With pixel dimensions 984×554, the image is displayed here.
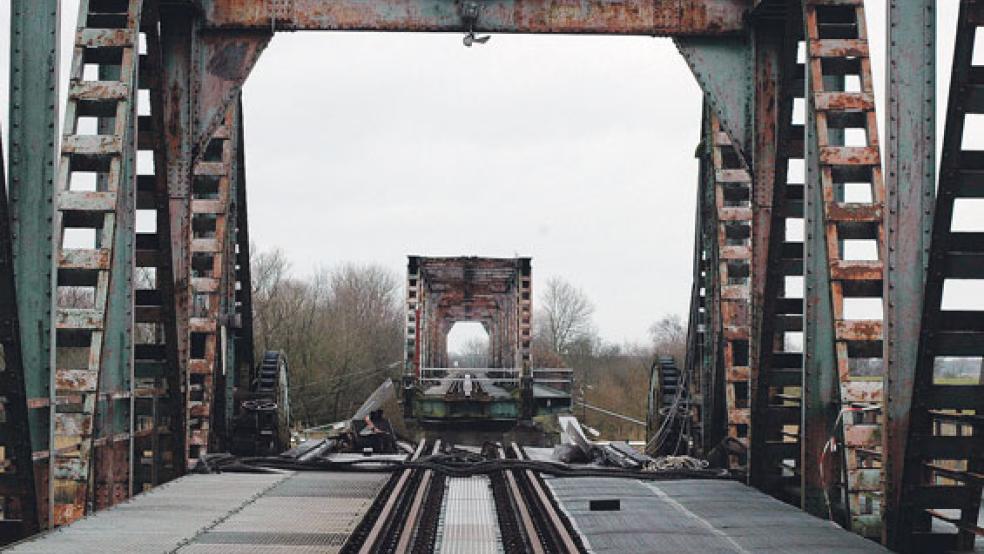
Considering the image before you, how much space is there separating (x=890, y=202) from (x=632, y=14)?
6201 millimetres

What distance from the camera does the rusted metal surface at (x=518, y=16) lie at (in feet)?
48.2

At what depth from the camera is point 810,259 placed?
1150 cm

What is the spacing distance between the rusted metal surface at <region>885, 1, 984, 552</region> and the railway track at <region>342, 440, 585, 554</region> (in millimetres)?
2502

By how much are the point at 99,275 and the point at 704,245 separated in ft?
30.2

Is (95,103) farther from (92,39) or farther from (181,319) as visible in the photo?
(181,319)

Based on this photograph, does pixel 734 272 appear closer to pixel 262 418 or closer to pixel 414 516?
pixel 414 516

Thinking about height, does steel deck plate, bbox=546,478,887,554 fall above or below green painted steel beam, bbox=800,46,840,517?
below

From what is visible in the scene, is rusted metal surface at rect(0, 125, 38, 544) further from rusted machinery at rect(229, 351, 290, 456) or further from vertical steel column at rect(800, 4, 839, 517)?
rusted machinery at rect(229, 351, 290, 456)

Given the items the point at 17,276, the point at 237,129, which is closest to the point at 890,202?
the point at 17,276

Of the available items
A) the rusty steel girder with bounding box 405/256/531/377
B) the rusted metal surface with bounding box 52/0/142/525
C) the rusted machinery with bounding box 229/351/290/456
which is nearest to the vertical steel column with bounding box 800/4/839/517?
the rusted metal surface with bounding box 52/0/142/525

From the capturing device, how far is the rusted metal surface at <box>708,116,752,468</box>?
49.2 ft

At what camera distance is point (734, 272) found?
610 inches

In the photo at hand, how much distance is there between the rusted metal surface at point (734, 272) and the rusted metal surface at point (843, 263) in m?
3.06

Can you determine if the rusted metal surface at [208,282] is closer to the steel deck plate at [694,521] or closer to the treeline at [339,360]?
the steel deck plate at [694,521]
